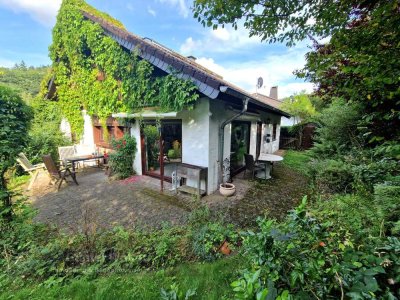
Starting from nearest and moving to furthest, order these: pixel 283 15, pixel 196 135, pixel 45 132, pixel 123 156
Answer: pixel 283 15 < pixel 196 135 < pixel 123 156 < pixel 45 132

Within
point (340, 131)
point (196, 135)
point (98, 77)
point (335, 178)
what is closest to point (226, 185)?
point (196, 135)

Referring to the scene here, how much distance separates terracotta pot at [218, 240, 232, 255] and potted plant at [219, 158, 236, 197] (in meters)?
2.73

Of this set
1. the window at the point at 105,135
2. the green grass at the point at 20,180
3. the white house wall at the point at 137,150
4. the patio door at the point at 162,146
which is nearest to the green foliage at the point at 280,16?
the patio door at the point at 162,146

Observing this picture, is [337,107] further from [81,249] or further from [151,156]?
[81,249]

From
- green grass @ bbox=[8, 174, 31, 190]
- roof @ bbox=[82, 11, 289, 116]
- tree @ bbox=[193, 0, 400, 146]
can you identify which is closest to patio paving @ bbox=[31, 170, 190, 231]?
green grass @ bbox=[8, 174, 31, 190]

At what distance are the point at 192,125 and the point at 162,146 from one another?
1.47 metres

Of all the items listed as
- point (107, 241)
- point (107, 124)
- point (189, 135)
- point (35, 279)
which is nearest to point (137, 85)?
point (189, 135)

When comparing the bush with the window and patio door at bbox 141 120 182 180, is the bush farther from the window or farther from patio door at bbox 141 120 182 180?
the window

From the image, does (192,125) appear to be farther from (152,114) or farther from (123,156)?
(123,156)

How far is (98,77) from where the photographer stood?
7.96m

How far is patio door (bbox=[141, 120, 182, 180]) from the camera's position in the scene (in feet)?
21.3

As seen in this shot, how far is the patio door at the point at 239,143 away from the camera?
7320 millimetres

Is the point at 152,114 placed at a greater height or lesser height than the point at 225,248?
greater

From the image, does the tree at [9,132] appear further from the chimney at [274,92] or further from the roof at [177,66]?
the chimney at [274,92]
